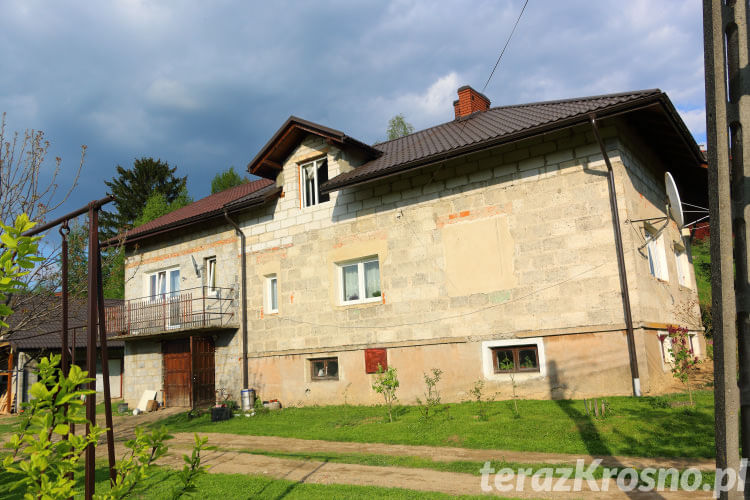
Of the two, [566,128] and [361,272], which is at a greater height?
[566,128]

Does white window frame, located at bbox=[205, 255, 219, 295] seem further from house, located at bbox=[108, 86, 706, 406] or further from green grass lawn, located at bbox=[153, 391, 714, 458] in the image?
green grass lawn, located at bbox=[153, 391, 714, 458]

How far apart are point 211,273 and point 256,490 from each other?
11.7 metres

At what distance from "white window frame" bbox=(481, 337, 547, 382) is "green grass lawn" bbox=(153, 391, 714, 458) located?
576mm

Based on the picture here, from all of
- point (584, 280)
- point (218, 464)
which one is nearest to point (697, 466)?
point (584, 280)

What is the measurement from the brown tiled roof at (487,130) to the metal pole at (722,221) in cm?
699

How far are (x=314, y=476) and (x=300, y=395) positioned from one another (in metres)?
7.46

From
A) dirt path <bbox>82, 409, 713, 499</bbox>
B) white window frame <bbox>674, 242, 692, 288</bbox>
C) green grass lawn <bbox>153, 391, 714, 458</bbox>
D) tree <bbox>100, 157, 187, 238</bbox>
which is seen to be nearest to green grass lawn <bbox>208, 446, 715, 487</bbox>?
dirt path <bbox>82, 409, 713, 499</bbox>

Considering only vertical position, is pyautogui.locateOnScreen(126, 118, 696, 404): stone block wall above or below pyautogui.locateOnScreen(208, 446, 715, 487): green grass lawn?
above

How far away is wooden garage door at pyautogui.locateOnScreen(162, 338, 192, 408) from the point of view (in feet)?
54.1

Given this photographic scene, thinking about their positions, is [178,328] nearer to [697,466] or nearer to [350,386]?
[350,386]

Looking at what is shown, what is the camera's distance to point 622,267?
10.0 m

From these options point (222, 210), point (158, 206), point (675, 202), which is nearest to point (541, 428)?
point (675, 202)

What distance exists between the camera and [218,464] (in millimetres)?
8242

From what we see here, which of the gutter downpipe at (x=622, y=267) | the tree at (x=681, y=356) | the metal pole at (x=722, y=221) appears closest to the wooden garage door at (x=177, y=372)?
the gutter downpipe at (x=622, y=267)
